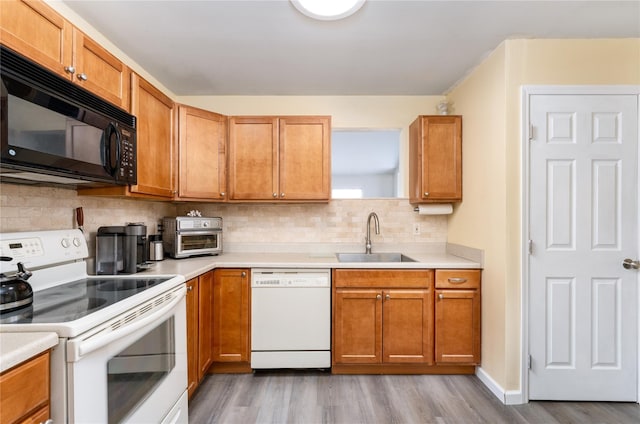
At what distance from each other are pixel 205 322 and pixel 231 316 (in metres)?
0.21

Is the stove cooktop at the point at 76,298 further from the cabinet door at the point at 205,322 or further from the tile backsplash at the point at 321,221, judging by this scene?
the tile backsplash at the point at 321,221

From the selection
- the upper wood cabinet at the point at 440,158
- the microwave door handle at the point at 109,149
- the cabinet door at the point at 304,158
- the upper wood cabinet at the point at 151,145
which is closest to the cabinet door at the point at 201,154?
the upper wood cabinet at the point at 151,145

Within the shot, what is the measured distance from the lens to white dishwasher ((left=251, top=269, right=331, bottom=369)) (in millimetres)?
2355

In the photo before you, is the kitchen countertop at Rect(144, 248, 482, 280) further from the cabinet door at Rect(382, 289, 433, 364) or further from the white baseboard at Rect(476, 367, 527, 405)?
the white baseboard at Rect(476, 367, 527, 405)

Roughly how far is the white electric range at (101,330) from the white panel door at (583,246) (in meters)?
2.24

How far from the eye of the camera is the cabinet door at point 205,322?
212cm

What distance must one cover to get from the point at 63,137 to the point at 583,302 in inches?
121

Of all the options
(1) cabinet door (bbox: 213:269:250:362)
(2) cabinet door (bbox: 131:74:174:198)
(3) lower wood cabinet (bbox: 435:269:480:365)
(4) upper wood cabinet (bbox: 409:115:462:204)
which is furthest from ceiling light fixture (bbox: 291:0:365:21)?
(3) lower wood cabinet (bbox: 435:269:480:365)

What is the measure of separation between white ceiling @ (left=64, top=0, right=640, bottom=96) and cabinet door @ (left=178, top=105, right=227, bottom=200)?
37cm

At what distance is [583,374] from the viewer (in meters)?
2.02

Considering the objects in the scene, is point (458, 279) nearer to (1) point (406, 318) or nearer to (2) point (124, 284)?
(1) point (406, 318)

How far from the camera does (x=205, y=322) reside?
221 cm

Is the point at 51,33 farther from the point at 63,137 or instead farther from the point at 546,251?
the point at 546,251

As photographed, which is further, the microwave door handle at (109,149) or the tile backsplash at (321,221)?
the tile backsplash at (321,221)
